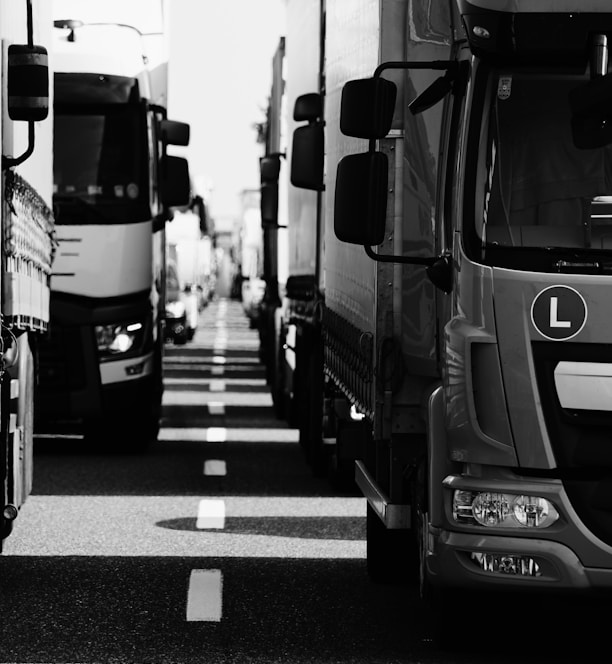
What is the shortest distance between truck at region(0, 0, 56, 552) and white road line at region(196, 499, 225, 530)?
5.58ft

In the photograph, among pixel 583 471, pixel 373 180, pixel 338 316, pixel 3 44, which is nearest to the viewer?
pixel 583 471

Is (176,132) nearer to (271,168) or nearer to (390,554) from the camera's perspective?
(271,168)

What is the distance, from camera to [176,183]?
1605cm

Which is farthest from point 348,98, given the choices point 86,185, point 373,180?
point 86,185

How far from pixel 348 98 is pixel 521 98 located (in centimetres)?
72

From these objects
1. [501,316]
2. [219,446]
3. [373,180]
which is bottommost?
[219,446]

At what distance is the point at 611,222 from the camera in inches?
265

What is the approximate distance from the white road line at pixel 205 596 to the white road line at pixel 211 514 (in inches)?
73.8

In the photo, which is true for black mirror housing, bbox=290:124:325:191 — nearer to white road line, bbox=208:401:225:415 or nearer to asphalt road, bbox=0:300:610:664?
asphalt road, bbox=0:300:610:664

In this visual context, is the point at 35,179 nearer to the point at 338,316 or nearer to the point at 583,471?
the point at 338,316

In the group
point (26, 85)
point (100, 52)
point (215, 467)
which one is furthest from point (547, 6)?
point (100, 52)

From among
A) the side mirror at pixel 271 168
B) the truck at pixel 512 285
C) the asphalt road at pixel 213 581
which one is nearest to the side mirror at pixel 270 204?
the side mirror at pixel 271 168

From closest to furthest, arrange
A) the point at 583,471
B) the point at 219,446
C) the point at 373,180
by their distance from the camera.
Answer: the point at 583,471
the point at 373,180
the point at 219,446

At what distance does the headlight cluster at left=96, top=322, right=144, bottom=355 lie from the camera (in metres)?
15.9
